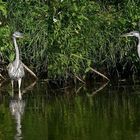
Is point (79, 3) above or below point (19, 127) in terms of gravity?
above

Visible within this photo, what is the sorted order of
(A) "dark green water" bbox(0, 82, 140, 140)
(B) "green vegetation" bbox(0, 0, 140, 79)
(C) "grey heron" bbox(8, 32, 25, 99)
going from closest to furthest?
(A) "dark green water" bbox(0, 82, 140, 140) < (B) "green vegetation" bbox(0, 0, 140, 79) < (C) "grey heron" bbox(8, 32, 25, 99)

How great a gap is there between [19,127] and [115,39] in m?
6.74

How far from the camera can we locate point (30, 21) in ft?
61.7

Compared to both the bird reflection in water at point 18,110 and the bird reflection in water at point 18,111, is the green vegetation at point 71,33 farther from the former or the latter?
the bird reflection in water at point 18,111

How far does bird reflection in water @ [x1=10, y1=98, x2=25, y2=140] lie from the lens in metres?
12.7

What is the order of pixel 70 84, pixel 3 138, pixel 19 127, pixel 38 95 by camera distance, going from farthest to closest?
pixel 70 84 < pixel 38 95 < pixel 19 127 < pixel 3 138

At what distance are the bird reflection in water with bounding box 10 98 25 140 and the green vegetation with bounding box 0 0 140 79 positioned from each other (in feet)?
7.00

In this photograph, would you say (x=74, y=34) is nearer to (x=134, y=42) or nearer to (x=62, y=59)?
(x=62, y=59)

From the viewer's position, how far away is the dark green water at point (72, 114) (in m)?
12.4

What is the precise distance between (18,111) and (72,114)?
1.41 m

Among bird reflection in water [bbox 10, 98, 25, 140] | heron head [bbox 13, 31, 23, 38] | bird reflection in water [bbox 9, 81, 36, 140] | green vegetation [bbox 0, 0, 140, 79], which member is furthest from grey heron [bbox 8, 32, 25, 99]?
bird reflection in water [bbox 10, 98, 25, 140]

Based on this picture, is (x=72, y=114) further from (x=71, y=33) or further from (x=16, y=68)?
(x=16, y=68)

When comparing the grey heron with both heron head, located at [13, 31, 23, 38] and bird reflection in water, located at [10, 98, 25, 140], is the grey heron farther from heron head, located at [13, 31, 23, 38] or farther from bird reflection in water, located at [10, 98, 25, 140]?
bird reflection in water, located at [10, 98, 25, 140]

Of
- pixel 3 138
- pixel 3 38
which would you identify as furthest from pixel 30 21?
pixel 3 138
